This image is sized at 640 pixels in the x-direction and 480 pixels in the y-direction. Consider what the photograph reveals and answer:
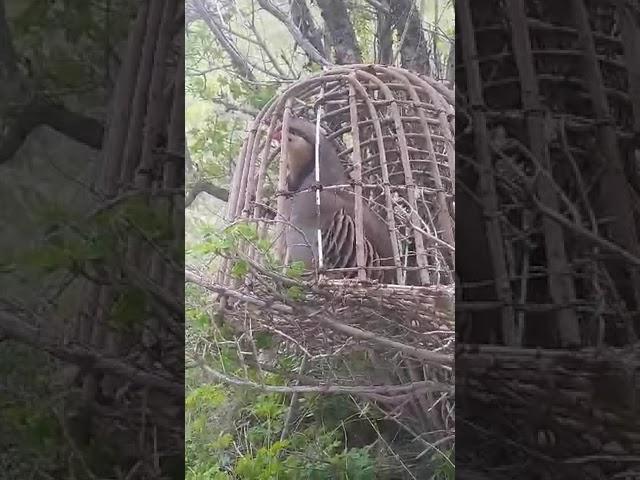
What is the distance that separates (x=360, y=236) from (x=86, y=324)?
1.53 feet

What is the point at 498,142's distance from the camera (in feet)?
3.46

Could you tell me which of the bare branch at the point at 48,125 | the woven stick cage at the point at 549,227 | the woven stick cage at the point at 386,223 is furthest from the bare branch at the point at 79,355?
the woven stick cage at the point at 549,227

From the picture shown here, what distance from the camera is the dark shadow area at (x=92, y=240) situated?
1021 mm

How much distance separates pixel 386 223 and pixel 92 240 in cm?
48

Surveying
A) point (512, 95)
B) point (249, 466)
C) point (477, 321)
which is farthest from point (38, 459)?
point (512, 95)

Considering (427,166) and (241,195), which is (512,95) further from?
(241,195)

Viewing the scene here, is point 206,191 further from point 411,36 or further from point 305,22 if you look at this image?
point 411,36

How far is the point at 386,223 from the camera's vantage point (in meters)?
1.11

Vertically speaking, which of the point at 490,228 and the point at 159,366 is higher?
the point at 490,228

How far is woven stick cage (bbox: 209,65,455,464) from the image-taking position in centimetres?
110

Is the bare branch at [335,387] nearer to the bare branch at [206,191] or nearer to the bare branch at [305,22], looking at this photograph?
the bare branch at [206,191]

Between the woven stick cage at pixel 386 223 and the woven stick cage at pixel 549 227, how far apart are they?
0.05 metres

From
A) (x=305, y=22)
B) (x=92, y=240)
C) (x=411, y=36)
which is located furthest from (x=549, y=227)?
(x=92, y=240)

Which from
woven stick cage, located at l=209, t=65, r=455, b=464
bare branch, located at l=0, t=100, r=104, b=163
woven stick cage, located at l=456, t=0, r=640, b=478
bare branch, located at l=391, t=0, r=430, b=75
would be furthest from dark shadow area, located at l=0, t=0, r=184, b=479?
woven stick cage, located at l=456, t=0, r=640, b=478
